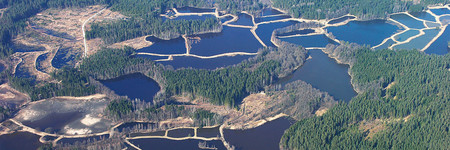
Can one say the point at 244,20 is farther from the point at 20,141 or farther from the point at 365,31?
the point at 20,141

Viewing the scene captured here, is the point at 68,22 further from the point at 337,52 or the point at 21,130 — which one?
the point at 337,52

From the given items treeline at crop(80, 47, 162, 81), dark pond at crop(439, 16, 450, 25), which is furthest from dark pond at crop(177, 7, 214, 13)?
dark pond at crop(439, 16, 450, 25)

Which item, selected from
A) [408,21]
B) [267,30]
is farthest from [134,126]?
[408,21]

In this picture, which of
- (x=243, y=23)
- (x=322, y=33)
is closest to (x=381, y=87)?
(x=322, y=33)

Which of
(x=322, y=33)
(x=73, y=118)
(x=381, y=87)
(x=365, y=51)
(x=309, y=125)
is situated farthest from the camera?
(x=322, y=33)

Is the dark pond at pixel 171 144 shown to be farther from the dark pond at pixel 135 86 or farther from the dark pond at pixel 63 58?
the dark pond at pixel 63 58

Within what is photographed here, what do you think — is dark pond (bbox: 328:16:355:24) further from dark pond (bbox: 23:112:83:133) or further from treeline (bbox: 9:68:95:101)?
dark pond (bbox: 23:112:83:133)

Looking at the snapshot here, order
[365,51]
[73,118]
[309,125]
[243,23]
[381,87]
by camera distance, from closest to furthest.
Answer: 1. [309,125]
2. [73,118]
3. [381,87]
4. [365,51]
5. [243,23]

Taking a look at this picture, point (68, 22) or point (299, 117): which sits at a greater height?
point (68, 22)
